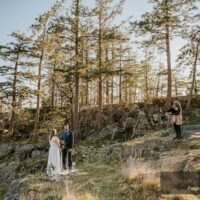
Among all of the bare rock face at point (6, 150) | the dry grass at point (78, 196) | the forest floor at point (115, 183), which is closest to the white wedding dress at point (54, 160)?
the forest floor at point (115, 183)

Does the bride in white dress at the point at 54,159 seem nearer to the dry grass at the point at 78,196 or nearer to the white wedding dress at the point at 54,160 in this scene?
the white wedding dress at the point at 54,160

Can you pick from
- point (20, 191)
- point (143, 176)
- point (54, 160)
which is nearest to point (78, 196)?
point (143, 176)

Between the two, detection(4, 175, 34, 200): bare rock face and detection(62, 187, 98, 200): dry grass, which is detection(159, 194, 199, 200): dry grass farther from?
detection(4, 175, 34, 200): bare rock face

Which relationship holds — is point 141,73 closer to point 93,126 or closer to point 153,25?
point 153,25

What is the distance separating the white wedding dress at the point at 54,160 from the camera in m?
12.9

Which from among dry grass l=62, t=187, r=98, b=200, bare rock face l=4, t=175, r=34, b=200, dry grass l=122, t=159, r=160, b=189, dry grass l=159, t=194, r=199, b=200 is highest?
dry grass l=122, t=159, r=160, b=189

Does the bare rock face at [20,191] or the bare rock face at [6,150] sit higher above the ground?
the bare rock face at [6,150]

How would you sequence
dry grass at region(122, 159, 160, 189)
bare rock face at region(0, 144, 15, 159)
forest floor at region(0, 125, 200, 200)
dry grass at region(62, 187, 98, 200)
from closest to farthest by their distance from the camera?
dry grass at region(62, 187, 98, 200) → forest floor at region(0, 125, 200, 200) → dry grass at region(122, 159, 160, 189) → bare rock face at region(0, 144, 15, 159)

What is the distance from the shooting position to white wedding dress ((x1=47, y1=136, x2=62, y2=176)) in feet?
42.4

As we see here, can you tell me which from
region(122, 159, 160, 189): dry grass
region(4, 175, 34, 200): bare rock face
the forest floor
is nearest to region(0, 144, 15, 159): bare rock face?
the forest floor

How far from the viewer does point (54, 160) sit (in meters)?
13.3

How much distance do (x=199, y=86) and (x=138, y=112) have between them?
51.3 ft

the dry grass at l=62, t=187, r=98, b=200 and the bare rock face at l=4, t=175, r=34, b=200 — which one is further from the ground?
the dry grass at l=62, t=187, r=98, b=200

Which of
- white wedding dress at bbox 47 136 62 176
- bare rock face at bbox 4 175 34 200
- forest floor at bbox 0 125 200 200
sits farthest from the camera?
white wedding dress at bbox 47 136 62 176
